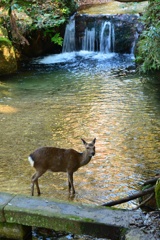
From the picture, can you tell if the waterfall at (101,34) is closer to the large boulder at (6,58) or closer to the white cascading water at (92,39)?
the white cascading water at (92,39)

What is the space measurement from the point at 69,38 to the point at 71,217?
16.1m

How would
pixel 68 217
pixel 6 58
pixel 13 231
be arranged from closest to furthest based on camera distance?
pixel 68 217, pixel 13 231, pixel 6 58

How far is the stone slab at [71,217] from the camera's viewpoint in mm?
4027

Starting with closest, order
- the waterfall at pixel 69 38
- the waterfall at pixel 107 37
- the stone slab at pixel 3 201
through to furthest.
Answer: the stone slab at pixel 3 201 < the waterfall at pixel 107 37 < the waterfall at pixel 69 38

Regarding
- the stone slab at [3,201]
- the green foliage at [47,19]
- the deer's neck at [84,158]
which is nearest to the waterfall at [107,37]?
the green foliage at [47,19]

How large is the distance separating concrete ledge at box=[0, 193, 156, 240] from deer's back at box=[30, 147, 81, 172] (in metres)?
1.33

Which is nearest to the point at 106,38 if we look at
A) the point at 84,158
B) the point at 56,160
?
the point at 84,158

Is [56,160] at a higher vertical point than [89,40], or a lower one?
lower

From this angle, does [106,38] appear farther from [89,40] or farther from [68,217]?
[68,217]

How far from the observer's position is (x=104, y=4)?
24297mm

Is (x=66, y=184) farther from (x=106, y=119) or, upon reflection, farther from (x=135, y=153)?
(x=106, y=119)

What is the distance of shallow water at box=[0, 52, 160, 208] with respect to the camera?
258 inches

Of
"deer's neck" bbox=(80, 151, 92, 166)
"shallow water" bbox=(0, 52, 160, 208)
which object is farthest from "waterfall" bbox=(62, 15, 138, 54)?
"deer's neck" bbox=(80, 151, 92, 166)

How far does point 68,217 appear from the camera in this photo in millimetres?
4117
